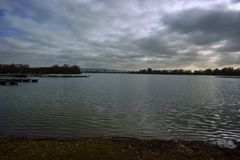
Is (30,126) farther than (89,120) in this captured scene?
No

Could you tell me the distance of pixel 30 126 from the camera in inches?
826

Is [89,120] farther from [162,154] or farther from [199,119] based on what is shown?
[162,154]

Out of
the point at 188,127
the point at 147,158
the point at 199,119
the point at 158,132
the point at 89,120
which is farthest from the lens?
the point at 199,119

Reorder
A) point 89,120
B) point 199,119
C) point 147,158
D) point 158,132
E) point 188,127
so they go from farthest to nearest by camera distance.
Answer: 1. point 199,119
2. point 89,120
3. point 188,127
4. point 158,132
5. point 147,158

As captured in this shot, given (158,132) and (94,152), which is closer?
(94,152)

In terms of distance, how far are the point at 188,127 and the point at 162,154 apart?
10.9 meters

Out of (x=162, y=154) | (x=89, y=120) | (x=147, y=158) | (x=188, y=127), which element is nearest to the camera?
(x=147, y=158)

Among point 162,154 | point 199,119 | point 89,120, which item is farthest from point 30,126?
point 199,119

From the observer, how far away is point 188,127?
2194cm

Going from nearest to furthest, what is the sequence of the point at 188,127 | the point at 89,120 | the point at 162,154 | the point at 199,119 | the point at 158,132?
the point at 162,154, the point at 158,132, the point at 188,127, the point at 89,120, the point at 199,119

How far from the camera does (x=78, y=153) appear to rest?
446 inches

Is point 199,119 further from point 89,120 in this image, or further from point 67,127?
point 67,127

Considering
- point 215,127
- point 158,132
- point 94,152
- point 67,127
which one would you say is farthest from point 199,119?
point 94,152

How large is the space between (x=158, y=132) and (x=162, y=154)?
8.08 meters
